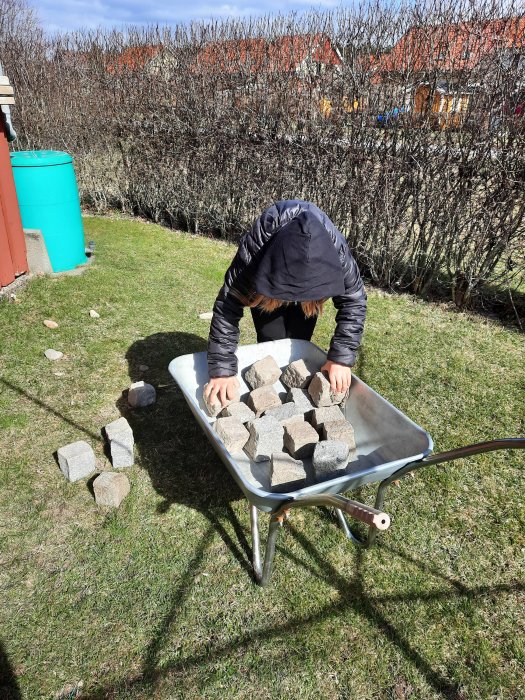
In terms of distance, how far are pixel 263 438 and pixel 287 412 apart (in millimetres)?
223

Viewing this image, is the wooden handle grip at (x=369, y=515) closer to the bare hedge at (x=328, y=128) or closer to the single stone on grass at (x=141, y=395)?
the single stone on grass at (x=141, y=395)

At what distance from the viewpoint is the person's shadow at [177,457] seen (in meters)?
2.57

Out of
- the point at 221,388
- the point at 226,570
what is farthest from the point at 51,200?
the point at 226,570

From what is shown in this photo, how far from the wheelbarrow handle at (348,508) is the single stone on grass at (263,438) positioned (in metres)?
0.52

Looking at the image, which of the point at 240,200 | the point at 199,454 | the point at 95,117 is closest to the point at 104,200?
the point at 95,117

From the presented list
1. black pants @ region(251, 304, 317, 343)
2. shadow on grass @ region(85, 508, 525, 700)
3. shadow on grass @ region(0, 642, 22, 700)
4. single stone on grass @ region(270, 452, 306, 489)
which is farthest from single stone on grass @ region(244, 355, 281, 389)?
shadow on grass @ region(0, 642, 22, 700)

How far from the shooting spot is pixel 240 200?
6.71m

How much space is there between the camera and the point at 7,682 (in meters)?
1.79

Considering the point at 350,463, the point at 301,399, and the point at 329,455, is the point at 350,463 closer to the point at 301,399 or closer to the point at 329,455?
the point at 329,455

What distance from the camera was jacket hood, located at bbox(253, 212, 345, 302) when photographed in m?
1.85

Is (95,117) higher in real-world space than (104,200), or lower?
higher

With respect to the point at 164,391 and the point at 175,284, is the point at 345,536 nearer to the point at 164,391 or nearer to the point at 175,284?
the point at 164,391

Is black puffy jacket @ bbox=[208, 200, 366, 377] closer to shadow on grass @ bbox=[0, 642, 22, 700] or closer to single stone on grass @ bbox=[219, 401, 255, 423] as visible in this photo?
single stone on grass @ bbox=[219, 401, 255, 423]

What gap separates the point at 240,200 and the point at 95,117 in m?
3.13
